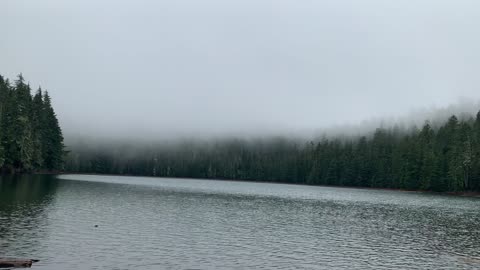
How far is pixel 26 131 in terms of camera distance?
137250mm

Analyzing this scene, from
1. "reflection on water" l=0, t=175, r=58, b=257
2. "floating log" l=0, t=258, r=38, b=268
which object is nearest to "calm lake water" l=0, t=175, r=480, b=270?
"reflection on water" l=0, t=175, r=58, b=257

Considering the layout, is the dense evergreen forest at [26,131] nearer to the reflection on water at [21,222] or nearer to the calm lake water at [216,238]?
the reflection on water at [21,222]

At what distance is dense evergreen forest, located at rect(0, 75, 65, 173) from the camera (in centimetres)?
13188

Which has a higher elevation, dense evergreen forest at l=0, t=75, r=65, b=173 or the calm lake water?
dense evergreen forest at l=0, t=75, r=65, b=173

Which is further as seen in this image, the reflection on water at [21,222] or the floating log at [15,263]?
the reflection on water at [21,222]

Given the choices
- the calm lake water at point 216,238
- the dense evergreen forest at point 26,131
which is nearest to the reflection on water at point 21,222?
the calm lake water at point 216,238

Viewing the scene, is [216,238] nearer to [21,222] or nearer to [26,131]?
[21,222]

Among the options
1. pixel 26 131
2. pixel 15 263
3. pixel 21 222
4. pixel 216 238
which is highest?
pixel 26 131

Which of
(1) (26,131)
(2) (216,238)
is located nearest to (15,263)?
(2) (216,238)

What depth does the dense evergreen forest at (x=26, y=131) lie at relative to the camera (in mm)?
131875

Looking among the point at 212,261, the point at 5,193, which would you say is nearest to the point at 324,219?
the point at 212,261

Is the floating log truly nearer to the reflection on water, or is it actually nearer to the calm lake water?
the calm lake water

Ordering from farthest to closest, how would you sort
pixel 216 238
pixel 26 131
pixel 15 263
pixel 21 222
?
1. pixel 26 131
2. pixel 216 238
3. pixel 21 222
4. pixel 15 263

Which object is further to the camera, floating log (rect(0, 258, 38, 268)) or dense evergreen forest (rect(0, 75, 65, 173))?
dense evergreen forest (rect(0, 75, 65, 173))
